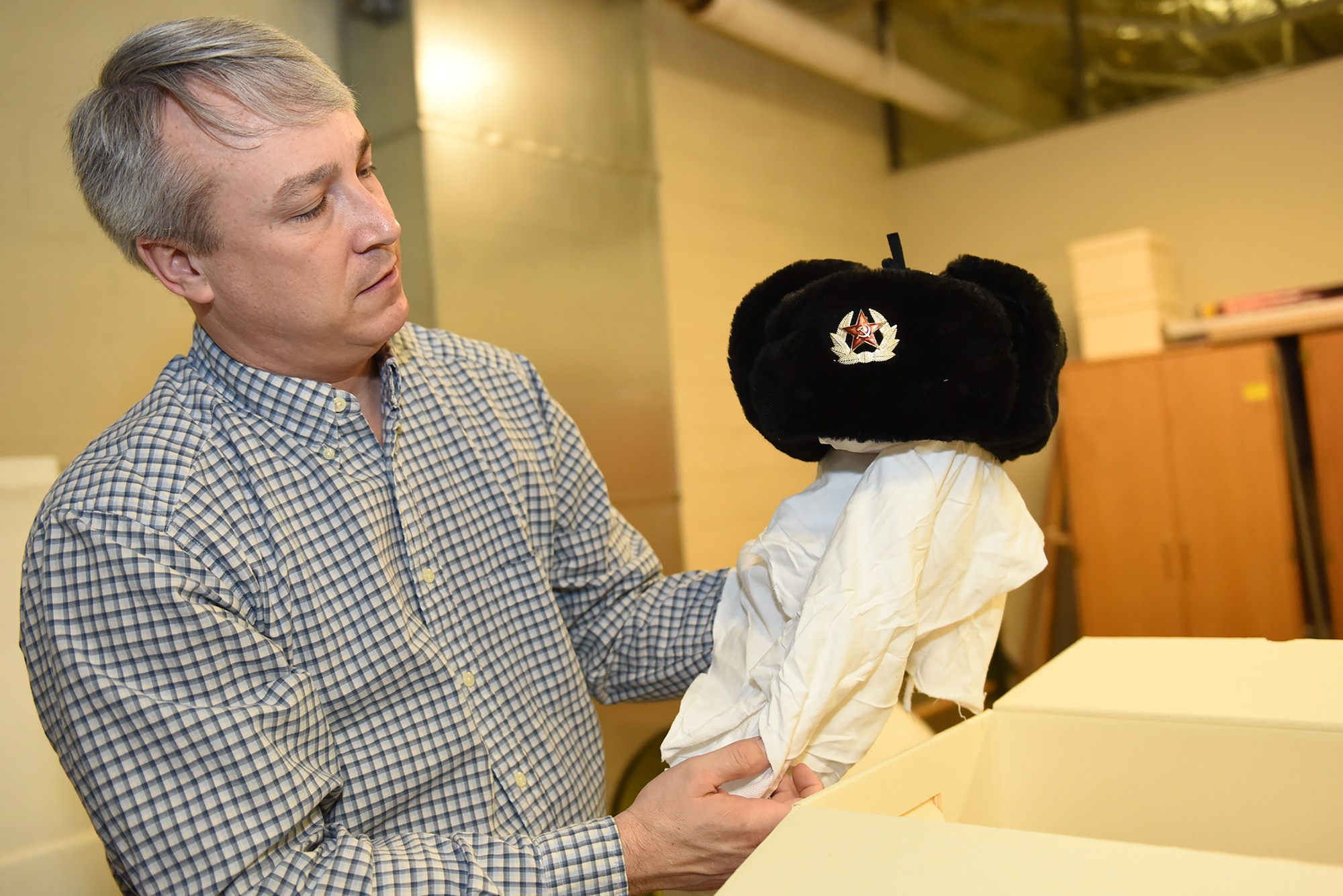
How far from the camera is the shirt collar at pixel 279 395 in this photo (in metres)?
1.07

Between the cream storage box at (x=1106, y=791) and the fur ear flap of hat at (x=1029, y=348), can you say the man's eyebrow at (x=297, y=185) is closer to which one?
the fur ear flap of hat at (x=1029, y=348)

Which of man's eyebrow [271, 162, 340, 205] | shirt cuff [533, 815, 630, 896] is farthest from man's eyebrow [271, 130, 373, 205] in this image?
shirt cuff [533, 815, 630, 896]

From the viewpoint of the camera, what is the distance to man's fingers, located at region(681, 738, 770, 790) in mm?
833

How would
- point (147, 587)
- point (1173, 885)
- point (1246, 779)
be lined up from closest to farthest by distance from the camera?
point (1173, 885) → point (1246, 779) → point (147, 587)

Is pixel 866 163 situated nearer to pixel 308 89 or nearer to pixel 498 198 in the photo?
pixel 498 198

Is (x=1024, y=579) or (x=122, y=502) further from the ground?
(x=122, y=502)

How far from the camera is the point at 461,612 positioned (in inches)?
43.8

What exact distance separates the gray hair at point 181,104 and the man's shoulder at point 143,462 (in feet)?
0.55

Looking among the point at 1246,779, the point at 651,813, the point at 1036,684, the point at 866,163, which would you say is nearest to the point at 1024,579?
the point at 1036,684

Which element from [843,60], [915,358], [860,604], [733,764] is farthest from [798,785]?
[843,60]

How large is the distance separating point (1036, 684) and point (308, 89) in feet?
2.95

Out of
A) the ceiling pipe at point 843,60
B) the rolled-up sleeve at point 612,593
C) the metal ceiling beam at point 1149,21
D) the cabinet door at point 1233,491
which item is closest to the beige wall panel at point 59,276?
the rolled-up sleeve at point 612,593

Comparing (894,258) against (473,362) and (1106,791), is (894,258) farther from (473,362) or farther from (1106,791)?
(473,362)

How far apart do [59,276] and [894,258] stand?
1.77 meters
